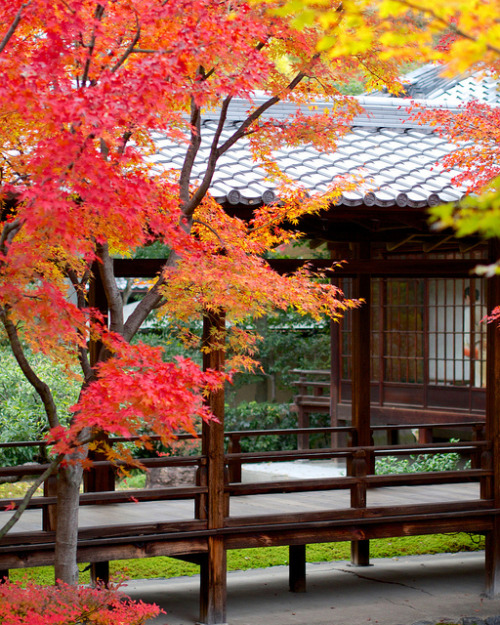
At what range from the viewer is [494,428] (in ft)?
26.5

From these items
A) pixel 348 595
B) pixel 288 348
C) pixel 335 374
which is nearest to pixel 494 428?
pixel 348 595

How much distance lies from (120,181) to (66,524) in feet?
7.60

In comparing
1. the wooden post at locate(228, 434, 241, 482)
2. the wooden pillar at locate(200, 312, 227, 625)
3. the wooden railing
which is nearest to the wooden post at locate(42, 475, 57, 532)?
the wooden railing

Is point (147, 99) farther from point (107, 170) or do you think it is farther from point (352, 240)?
point (352, 240)

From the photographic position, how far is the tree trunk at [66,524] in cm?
539

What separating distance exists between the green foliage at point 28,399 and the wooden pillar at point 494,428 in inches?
219

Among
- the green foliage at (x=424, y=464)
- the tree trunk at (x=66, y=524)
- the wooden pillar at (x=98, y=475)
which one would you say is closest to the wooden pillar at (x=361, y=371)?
the wooden pillar at (x=98, y=475)

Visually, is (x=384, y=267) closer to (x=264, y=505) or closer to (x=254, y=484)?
(x=254, y=484)

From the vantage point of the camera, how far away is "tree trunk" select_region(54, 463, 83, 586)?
5.39m

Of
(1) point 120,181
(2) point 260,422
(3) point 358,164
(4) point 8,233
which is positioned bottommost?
(2) point 260,422

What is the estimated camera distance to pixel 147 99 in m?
4.24

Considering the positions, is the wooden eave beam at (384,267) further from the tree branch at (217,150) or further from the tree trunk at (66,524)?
the tree trunk at (66,524)

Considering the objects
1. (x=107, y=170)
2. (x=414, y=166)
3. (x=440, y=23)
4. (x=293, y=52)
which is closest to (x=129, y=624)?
(x=107, y=170)

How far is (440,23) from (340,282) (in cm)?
1207
